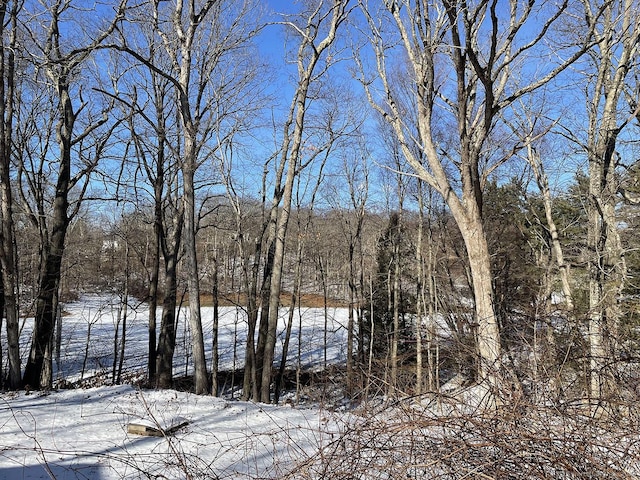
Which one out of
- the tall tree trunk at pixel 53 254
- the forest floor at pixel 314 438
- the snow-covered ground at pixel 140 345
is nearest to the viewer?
the forest floor at pixel 314 438

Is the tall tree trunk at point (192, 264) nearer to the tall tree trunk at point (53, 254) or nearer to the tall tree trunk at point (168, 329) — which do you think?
the tall tree trunk at point (53, 254)

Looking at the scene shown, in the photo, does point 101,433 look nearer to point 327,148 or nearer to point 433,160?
point 433,160

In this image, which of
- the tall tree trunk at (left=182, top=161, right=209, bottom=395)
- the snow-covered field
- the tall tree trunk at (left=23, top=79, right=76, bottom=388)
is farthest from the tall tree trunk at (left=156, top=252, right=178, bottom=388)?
the snow-covered field

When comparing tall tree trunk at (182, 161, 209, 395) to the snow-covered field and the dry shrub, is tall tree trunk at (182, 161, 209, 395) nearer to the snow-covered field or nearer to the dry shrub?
the snow-covered field

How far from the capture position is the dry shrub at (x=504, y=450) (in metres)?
2.54

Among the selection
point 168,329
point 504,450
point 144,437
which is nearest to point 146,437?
point 144,437

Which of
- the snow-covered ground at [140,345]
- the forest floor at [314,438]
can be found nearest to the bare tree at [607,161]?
the forest floor at [314,438]

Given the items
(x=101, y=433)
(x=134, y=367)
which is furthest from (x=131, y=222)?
(x=101, y=433)

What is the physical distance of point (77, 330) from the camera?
25.2 m

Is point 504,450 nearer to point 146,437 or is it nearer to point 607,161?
point 146,437

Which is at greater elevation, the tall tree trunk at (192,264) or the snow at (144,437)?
the tall tree trunk at (192,264)

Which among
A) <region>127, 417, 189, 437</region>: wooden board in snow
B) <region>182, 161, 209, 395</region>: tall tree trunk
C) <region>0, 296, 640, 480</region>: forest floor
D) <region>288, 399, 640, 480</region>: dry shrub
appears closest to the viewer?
<region>288, 399, 640, 480</region>: dry shrub

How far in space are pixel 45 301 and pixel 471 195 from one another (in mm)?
10094

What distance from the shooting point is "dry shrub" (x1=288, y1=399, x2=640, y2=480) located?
2.54 metres
